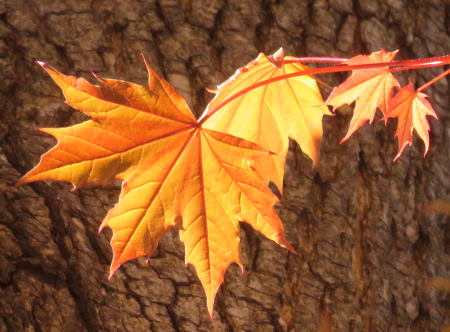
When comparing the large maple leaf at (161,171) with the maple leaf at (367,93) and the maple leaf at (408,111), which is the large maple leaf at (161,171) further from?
the maple leaf at (408,111)

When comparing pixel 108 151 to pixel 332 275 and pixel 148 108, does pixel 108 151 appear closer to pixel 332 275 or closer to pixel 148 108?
pixel 148 108

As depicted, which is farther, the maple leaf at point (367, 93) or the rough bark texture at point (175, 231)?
the rough bark texture at point (175, 231)


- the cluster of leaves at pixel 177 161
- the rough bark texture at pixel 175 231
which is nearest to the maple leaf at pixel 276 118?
the cluster of leaves at pixel 177 161

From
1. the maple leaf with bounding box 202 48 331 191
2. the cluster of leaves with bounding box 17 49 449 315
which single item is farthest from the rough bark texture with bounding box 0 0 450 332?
the cluster of leaves with bounding box 17 49 449 315

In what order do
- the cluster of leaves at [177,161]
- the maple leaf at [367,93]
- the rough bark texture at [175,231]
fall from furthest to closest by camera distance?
the rough bark texture at [175,231] → the maple leaf at [367,93] → the cluster of leaves at [177,161]

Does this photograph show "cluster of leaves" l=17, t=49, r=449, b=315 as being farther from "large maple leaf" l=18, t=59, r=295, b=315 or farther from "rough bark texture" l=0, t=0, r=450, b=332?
"rough bark texture" l=0, t=0, r=450, b=332

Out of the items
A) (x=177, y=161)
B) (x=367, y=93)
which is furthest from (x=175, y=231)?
(x=367, y=93)

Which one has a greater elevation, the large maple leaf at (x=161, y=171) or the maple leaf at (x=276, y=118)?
the maple leaf at (x=276, y=118)

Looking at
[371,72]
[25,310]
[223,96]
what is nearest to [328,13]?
[371,72]
